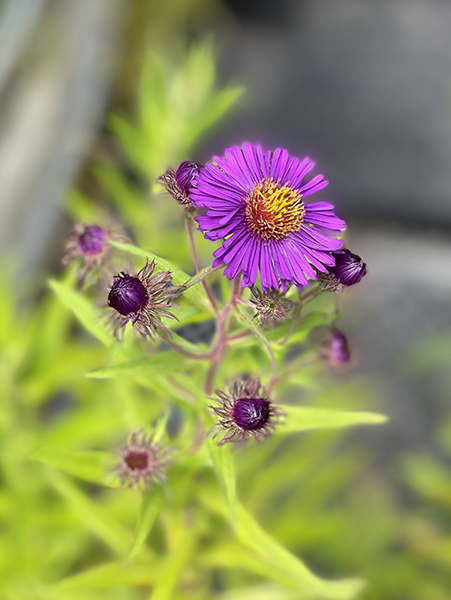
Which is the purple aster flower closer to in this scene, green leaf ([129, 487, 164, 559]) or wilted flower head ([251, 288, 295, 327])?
wilted flower head ([251, 288, 295, 327])

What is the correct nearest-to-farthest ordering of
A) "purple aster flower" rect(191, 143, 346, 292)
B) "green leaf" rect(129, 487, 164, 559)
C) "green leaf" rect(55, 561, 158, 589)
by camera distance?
"purple aster flower" rect(191, 143, 346, 292) < "green leaf" rect(129, 487, 164, 559) < "green leaf" rect(55, 561, 158, 589)

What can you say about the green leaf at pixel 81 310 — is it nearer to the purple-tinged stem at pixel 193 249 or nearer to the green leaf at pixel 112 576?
the purple-tinged stem at pixel 193 249

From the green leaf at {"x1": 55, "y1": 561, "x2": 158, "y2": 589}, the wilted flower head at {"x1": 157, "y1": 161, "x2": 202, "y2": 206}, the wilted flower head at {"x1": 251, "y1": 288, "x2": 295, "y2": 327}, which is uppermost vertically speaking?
the wilted flower head at {"x1": 157, "y1": 161, "x2": 202, "y2": 206}

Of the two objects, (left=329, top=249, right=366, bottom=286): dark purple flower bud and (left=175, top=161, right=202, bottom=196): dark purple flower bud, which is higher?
(left=175, top=161, right=202, bottom=196): dark purple flower bud

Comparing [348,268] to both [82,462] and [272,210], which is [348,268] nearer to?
[272,210]

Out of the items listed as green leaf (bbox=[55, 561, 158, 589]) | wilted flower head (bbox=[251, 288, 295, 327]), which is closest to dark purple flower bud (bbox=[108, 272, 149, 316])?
wilted flower head (bbox=[251, 288, 295, 327])

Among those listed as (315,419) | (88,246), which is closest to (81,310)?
(88,246)

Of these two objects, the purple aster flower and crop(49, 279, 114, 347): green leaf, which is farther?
crop(49, 279, 114, 347): green leaf

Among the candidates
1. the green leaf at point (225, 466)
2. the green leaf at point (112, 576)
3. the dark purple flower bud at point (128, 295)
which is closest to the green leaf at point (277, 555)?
the green leaf at point (225, 466)
